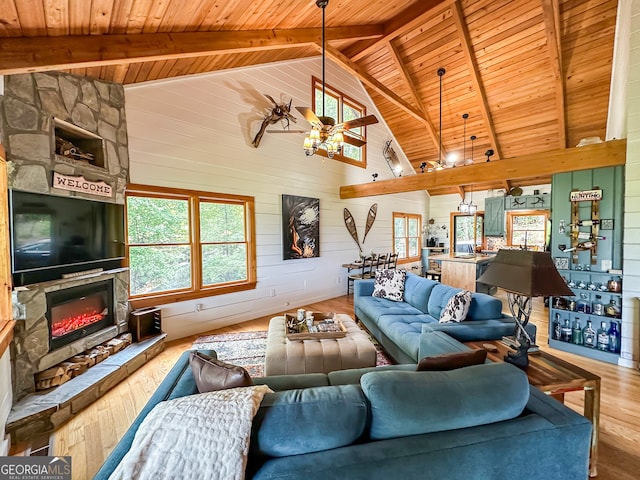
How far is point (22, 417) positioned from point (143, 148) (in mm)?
3024

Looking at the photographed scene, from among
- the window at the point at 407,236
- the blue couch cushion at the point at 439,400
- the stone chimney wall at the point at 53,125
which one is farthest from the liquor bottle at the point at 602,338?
the stone chimney wall at the point at 53,125

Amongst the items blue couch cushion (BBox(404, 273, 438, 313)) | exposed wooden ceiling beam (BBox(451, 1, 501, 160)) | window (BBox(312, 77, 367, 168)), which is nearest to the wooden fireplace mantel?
blue couch cushion (BBox(404, 273, 438, 313))

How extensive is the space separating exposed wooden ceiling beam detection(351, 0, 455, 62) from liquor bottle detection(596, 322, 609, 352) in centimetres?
495

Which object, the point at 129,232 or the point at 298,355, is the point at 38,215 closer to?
the point at 129,232

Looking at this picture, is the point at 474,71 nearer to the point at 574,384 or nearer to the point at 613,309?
the point at 613,309

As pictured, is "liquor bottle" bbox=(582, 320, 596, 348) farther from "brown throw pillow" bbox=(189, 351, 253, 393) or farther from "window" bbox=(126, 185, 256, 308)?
"window" bbox=(126, 185, 256, 308)

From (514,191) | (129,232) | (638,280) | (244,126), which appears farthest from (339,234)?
(514,191)

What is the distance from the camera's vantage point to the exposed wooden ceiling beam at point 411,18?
417 cm

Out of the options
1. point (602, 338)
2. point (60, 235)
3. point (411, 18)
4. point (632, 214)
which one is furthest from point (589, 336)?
point (60, 235)

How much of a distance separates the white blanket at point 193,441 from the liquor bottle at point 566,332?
440 centimetres

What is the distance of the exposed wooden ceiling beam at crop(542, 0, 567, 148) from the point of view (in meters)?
4.10

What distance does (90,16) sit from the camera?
213 cm

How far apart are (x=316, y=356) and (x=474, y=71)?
619 cm

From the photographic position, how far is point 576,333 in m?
3.53
